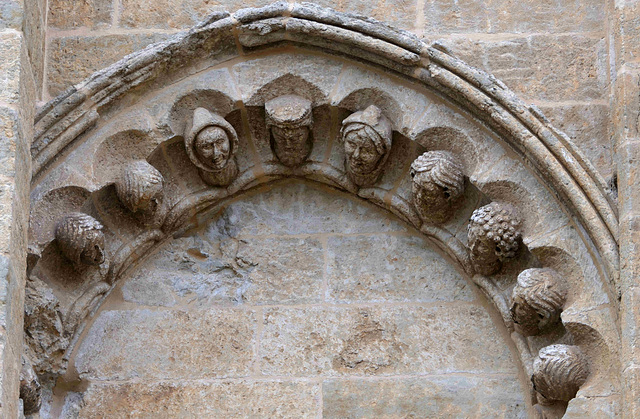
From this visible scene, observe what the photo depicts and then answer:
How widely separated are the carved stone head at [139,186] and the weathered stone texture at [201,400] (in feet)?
2.31

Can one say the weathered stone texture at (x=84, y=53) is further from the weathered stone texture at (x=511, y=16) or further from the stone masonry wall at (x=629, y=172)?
the stone masonry wall at (x=629, y=172)

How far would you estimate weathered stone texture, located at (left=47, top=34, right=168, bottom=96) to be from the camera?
15.1 feet

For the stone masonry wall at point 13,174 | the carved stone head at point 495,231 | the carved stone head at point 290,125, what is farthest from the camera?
the carved stone head at point 290,125

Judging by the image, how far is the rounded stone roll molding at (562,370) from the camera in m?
4.04

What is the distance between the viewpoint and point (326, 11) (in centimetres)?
451

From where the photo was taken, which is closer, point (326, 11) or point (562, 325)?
point (562, 325)

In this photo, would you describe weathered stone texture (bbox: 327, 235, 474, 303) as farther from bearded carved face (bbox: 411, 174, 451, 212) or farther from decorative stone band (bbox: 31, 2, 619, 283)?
decorative stone band (bbox: 31, 2, 619, 283)

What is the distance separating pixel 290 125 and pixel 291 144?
10cm

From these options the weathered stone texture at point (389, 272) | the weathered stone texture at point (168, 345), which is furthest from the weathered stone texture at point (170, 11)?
the weathered stone texture at point (168, 345)

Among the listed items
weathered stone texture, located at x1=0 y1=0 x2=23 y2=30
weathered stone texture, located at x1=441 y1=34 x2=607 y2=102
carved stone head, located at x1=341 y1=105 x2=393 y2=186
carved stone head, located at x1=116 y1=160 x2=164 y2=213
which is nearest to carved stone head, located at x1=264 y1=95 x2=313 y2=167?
carved stone head, located at x1=341 y1=105 x2=393 y2=186

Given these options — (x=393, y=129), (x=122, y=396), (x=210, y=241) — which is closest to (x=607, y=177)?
(x=393, y=129)

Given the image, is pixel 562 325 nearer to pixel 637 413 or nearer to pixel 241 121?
pixel 637 413

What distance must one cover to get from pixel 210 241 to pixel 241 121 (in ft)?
1.66

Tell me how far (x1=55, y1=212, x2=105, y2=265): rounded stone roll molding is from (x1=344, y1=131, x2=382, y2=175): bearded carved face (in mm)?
1005
